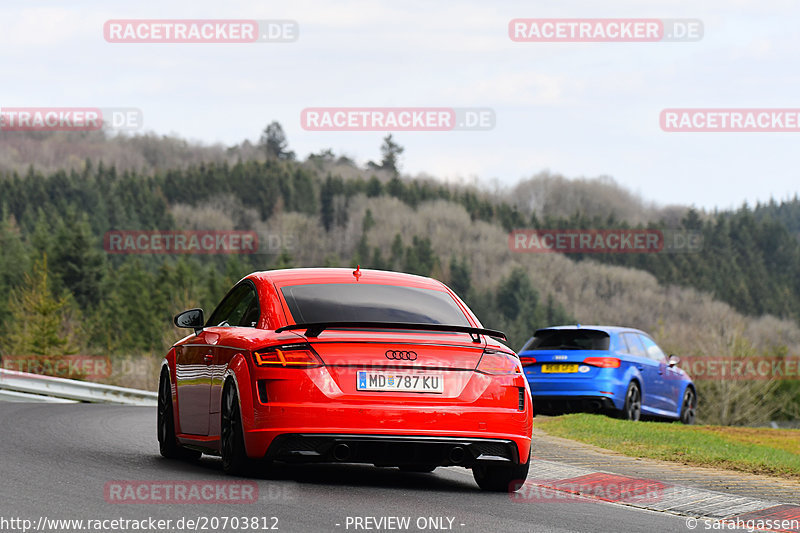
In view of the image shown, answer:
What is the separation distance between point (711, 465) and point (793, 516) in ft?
11.2

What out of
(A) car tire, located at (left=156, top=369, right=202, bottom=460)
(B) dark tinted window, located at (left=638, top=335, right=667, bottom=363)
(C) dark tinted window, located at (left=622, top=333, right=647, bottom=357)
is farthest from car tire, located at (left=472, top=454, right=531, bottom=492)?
(B) dark tinted window, located at (left=638, top=335, right=667, bottom=363)

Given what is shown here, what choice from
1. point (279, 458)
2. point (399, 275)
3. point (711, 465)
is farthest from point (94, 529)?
point (711, 465)

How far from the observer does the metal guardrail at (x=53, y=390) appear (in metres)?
21.3

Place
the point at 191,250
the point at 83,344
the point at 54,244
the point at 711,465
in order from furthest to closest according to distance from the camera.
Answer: the point at 191,250, the point at 54,244, the point at 83,344, the point at 711,465

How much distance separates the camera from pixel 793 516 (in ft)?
25.9

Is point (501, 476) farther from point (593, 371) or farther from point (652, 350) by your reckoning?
point (652, 350)

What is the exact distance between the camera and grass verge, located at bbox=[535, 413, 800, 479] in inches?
447

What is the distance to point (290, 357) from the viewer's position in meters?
7.95

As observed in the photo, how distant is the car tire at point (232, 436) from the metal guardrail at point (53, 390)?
44.9ft

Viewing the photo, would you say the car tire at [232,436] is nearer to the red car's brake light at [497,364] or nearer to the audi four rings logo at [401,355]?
the audi four rings logo at [401,355]

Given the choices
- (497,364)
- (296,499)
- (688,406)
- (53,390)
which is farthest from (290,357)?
(53,390)

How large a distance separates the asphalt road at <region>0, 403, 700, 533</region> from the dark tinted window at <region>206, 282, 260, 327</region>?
1.16 meters

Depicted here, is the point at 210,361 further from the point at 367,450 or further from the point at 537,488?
the point at 537,488

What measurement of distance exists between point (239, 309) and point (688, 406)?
1372 centimetres
